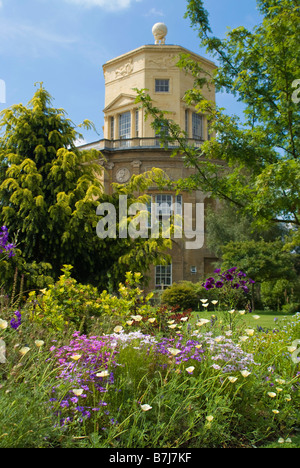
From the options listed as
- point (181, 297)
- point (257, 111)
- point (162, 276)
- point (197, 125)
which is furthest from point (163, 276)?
point (257, 111)

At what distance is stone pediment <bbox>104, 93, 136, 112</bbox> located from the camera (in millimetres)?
31781

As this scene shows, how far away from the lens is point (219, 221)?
26.2 metres

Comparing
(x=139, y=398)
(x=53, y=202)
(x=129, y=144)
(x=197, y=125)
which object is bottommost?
(x=139, y=398)

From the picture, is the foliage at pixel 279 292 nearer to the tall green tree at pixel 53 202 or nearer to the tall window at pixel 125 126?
the tall green tree at pixel 53 202

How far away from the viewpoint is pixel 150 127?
25.6 metres

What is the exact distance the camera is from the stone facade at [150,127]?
27.2 m

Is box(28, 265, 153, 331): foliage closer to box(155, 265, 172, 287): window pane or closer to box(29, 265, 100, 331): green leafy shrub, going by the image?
box(29, 265, 100, 331): green leafy shrub

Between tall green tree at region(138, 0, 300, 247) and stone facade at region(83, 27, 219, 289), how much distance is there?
17002mm

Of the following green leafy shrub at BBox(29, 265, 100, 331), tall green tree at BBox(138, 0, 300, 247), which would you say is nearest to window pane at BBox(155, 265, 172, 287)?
tall green tree at BBox(138, 0, 300, 247)

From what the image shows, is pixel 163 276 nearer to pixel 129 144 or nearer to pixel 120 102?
pixel 129 144

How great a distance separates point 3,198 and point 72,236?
2.66 meters

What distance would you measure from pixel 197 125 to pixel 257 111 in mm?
24506
